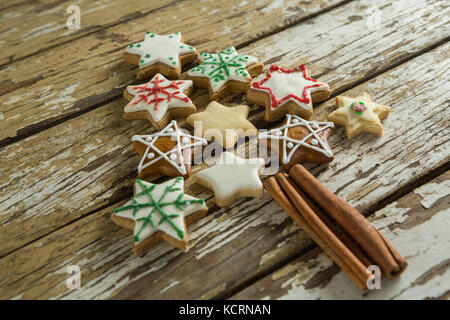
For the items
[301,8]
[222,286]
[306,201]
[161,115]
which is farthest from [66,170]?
[301,8]

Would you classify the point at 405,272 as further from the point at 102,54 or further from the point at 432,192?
the point at 102,54

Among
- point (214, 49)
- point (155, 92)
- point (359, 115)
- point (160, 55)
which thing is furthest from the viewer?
point (214, 49)

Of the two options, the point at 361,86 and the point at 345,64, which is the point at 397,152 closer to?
the point at 361,86

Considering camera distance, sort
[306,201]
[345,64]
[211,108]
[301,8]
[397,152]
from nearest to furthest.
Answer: [306,201], [397,152], [211,108], [345,64], [301,8]

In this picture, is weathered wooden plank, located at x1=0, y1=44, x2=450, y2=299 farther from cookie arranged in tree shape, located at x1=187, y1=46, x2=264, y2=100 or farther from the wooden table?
cookie arranged in tree shape, located at x1=187, y1=46, x2=264, y2=100

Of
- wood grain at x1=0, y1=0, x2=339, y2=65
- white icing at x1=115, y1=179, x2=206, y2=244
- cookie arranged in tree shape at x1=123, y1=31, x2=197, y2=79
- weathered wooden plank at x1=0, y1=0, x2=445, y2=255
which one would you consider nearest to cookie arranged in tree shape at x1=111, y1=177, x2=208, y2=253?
white icing at x1=115, y1=179, x2=206, y2=244

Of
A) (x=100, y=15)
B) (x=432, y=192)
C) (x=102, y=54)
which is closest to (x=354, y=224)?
(x=432, y=192)
